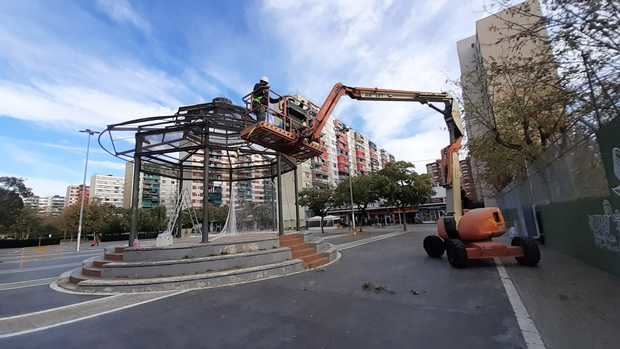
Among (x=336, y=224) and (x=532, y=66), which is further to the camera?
(x=336, y=224)

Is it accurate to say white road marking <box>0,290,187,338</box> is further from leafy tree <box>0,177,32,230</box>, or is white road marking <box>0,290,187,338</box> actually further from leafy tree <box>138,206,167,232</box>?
leafy tree <box>138,206,167,232</box>

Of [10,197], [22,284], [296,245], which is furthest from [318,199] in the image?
[10,197]

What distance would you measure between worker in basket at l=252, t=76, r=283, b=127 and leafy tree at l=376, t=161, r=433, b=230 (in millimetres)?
23523

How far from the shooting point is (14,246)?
33781 mm

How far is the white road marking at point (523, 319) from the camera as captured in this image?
3.12 metres

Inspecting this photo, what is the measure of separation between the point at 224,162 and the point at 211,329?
11795 mm

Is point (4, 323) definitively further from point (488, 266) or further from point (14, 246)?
point (14, 246)

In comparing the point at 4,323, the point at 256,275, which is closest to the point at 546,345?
the point at 256,275

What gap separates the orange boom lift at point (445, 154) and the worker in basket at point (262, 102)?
0.68 ft

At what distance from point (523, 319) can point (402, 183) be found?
95.4ft

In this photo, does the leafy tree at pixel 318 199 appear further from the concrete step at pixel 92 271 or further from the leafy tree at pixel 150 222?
the concrete step at pixel 92 271

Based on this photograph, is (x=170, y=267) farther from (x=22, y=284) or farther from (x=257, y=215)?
(x=257, y=215)

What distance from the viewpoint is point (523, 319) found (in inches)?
151

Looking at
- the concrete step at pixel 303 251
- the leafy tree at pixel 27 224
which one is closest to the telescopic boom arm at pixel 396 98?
the concrete step at pixel 303 251
